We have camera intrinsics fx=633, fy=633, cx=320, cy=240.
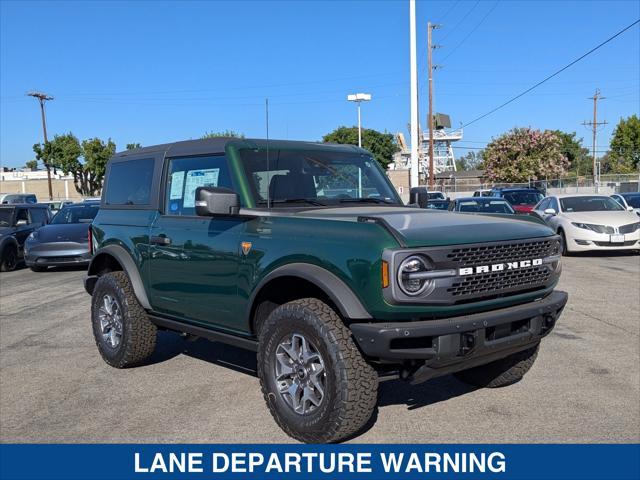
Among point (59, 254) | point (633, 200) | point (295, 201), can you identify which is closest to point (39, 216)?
point (59, 254)

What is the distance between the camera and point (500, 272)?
13.5 feet

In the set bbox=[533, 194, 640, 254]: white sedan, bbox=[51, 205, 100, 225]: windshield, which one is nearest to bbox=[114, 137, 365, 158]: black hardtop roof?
bbox=[533, 194, 640, 254]: white sedan

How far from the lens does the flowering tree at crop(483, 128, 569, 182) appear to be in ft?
189

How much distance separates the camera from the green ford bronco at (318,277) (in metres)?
3.76

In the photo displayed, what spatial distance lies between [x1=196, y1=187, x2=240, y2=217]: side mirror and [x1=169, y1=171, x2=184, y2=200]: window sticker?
880mm

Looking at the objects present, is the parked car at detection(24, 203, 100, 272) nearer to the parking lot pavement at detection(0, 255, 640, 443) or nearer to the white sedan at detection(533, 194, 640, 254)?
the parking lot pavement at detection(0, 255, 640, 443)

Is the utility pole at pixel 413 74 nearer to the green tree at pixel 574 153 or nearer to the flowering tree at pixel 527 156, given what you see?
the flowering tree at pixel 527 156

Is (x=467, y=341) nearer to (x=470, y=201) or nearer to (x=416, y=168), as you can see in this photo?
(x=470, y=201)

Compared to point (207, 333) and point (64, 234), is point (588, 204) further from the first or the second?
point (207, 333)

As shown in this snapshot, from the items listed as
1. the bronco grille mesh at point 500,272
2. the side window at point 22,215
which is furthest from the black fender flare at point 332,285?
the side window at point 22,215

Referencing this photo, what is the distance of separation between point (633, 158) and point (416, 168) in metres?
43.2

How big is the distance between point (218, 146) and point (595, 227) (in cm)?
1215

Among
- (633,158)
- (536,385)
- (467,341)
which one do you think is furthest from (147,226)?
(633,158)

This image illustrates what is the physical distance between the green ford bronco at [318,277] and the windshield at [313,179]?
1 centimetres
